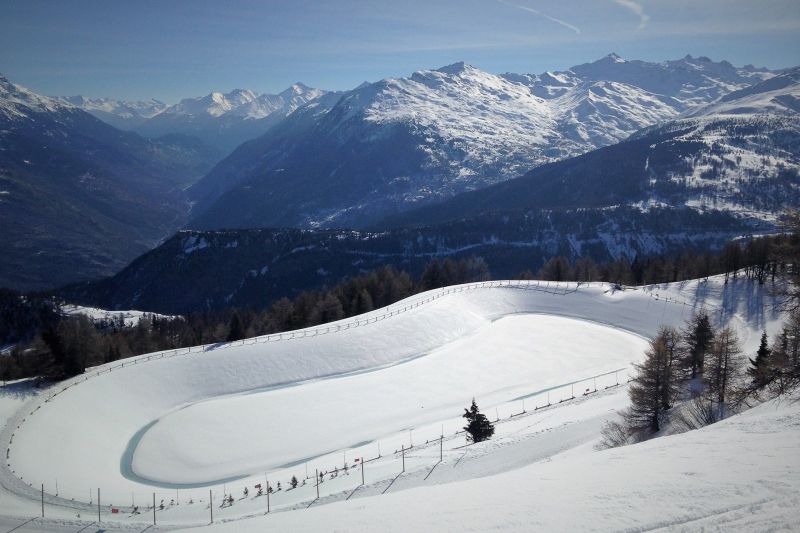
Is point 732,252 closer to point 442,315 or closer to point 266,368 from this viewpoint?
point 442,315

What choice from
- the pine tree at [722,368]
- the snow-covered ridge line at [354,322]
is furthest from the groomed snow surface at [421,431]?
the pine tree at [722,368]

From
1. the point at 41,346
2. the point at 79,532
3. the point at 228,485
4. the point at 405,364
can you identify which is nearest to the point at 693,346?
the point at 405,364

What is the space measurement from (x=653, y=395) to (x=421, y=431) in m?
20.4

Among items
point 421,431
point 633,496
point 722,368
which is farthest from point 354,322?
point 633,496

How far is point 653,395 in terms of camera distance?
3753cm

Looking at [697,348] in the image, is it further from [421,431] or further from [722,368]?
[421,431]

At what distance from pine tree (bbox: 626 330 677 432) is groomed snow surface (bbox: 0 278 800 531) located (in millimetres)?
3283

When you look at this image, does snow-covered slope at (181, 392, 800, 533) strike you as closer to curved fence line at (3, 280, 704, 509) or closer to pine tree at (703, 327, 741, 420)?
pine tree at (703, 327, 741, 420)

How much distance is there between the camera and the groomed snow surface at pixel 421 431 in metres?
17.3

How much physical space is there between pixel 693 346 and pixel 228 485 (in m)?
44.2

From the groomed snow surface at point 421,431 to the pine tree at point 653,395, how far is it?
328 cm

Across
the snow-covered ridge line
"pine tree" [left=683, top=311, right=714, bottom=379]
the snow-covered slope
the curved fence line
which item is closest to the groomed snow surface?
the snow-covered slope

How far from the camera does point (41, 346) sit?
55.9 metres

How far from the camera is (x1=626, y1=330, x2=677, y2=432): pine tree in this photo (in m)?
37.1
